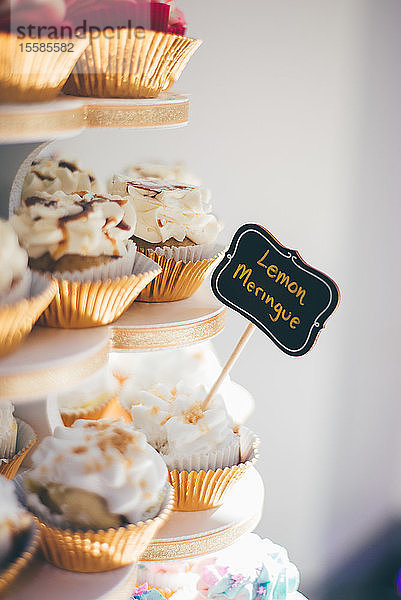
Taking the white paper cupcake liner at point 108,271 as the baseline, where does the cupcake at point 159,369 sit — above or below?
below

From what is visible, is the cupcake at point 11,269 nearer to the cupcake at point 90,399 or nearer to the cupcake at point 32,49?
the cupcake at point 32,49

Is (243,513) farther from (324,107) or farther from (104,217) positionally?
(324,107)

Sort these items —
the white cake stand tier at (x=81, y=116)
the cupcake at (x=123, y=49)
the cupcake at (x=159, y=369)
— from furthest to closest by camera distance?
1. the cupcake at (x=159, y=369)
2. the cupcake at (x=123, y=49)
3. the white cake stand tier at (x=81, y=116)

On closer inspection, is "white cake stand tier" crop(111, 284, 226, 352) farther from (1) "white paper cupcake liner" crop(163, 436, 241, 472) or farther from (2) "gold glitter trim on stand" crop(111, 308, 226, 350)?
(1) "white paper cupcake liner" crop(163, 436, 241, 472)

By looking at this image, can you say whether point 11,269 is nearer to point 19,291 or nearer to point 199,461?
point 19,291

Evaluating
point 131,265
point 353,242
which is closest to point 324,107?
point 353,242

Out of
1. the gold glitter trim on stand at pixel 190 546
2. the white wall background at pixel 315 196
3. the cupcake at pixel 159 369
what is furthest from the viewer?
the white wall background at pixel 315 196

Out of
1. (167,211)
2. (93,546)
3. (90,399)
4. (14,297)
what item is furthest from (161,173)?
(93,546)

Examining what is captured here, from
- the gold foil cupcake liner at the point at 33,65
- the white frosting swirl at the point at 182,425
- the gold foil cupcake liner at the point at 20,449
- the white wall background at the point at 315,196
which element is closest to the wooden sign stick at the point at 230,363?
the white frosting swirl at the point at 182,425
